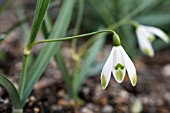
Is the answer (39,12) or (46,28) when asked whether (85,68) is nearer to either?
(46,28)

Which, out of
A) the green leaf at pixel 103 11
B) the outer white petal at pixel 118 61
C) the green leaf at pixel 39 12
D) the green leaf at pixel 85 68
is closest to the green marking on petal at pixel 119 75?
the outer white petal at pixel 118 61

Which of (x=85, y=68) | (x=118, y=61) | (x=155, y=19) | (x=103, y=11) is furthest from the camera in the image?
(x=155, y=19)

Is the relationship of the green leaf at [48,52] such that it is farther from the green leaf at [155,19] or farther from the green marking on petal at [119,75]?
the green leaf at [155,19]

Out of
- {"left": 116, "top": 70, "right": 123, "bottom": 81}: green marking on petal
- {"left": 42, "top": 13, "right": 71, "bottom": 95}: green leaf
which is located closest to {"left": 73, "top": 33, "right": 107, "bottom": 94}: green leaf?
{"left": 42, "top": 13, "right": 71, "bottom": 95}: green leaf

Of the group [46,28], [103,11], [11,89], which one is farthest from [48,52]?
[103,11]

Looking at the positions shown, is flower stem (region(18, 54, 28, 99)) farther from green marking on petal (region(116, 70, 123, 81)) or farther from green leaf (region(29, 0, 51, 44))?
green marking on petal (region(116, 70, 123, 81))

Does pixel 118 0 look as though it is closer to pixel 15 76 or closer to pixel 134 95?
pixel 134 95
